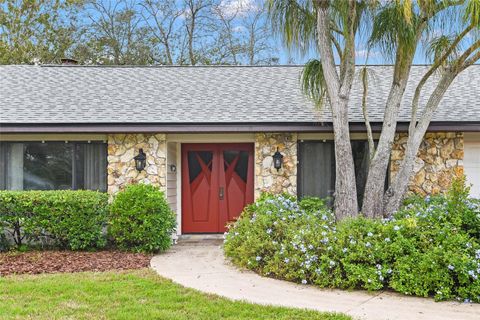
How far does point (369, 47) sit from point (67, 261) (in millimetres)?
6164

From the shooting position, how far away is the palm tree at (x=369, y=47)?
25.2 feet

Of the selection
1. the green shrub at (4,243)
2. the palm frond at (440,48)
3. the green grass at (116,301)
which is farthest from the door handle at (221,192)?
the palm frond at (440,48)

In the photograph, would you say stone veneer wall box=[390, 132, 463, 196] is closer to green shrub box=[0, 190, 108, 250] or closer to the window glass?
green shrub box=[0, 190, 108, 250]

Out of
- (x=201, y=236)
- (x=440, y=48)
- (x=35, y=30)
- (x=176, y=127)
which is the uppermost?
(x=35, y=30)

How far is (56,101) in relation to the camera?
10586mm

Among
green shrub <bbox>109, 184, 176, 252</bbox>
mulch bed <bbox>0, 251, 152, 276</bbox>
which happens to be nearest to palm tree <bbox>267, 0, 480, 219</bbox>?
green shrub <bbox>109, 184, 176, 252</bbox>

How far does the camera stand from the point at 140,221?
836cm

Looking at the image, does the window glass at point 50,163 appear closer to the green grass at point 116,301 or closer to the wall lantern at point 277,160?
the green grass at point 116,301

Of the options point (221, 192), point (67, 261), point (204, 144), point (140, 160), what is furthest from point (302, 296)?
point (204, 144)

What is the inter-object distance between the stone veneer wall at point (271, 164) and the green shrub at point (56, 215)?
320 centimetres

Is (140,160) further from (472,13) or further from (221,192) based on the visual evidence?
(472,13)

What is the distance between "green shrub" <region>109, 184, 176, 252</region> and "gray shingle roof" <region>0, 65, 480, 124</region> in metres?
1.67

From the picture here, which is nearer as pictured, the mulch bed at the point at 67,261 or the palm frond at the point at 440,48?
the mulch bed at the point at 67,261

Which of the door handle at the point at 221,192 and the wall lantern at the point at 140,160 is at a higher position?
the wall lantern at the point at 140,160
